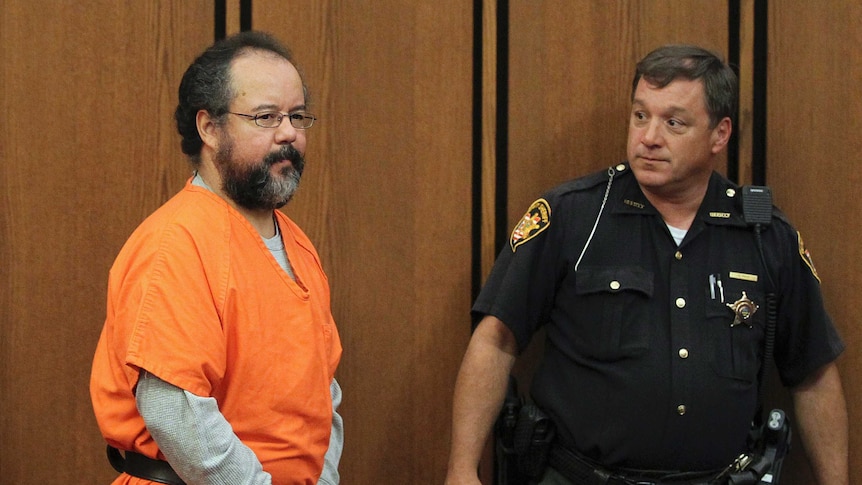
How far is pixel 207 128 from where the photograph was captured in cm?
198

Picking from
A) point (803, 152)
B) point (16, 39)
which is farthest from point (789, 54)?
point (16, 39)

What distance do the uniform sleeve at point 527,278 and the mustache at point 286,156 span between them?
72cm

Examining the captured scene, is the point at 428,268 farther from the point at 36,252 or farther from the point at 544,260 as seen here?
the point at 36,252

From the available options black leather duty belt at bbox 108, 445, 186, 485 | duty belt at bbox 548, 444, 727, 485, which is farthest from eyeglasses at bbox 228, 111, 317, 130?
duty belt at bbox 548, 444, 727, 485

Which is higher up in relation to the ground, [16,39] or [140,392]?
[16,39]

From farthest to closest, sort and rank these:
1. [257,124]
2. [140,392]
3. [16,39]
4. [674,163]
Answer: [16,39]
[674,163]
[257,124]
[140,392]

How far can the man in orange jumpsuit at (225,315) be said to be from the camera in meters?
1.72

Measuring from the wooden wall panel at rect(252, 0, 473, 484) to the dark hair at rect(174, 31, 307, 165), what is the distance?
706mm

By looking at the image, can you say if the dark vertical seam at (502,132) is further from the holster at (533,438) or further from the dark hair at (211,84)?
the dark hair at (211,84)

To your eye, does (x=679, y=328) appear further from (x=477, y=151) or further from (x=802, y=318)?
(x=477, y=151)

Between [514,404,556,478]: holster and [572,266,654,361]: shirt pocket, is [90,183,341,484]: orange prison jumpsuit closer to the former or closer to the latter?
[514,404,556,478]: holster

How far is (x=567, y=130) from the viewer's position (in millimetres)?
2799

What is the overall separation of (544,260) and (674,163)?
405 millimetres

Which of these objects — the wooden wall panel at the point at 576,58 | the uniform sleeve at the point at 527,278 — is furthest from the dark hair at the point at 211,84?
the wooden wall panel at the point at 576,58
